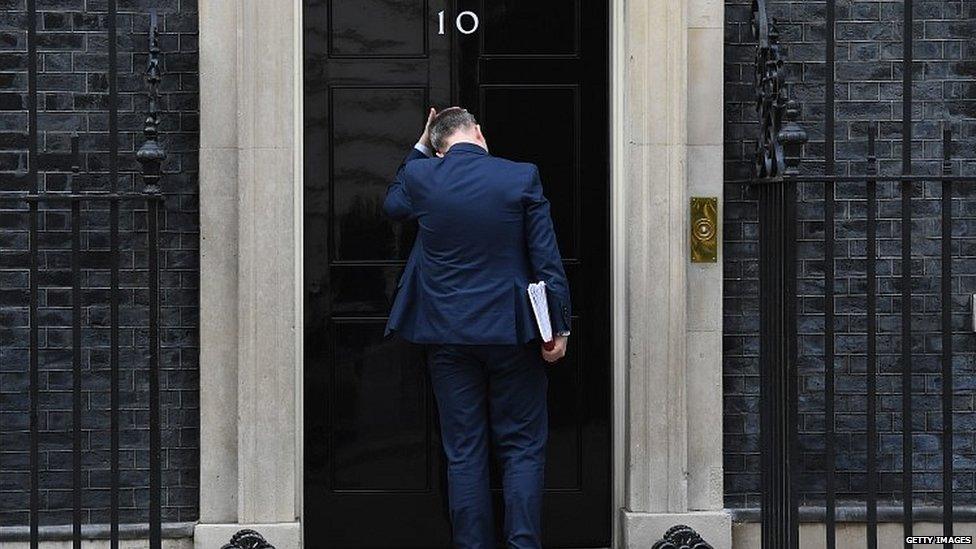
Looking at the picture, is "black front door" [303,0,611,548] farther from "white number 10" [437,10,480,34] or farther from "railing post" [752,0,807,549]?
"railing post" [752,0,807,549]

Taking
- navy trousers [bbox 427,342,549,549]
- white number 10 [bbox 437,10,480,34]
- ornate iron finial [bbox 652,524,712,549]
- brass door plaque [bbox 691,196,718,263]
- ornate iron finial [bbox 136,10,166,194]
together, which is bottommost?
ornate iron finial [bbox 652,524,712,549]

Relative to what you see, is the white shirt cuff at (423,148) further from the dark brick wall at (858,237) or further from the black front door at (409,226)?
the dark brick wall at (858,237)

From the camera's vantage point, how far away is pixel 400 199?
19.4 feet

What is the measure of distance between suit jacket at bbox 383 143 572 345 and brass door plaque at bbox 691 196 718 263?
0.83 m

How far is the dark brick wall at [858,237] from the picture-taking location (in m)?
6.45

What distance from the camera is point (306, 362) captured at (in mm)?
6484

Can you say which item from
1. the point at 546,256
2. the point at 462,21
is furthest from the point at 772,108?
the point at 462,21

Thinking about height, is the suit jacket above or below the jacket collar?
below

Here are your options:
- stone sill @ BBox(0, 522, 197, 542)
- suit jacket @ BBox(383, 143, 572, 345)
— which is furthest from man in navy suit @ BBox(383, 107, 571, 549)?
stone sill @ BBox(0, 522, 197, 542)

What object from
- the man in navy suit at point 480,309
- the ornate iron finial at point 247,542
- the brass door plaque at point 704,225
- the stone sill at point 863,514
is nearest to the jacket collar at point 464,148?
the man in navy suit at point 480,309

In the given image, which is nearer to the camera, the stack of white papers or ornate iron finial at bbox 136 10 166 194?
ornate iron finial at bbox 136 10 166 194

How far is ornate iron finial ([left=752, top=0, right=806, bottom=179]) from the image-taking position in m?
5.51

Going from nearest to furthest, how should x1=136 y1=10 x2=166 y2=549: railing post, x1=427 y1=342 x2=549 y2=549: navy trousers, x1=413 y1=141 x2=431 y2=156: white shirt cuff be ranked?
x1=136 y1=10 x2=166 y2=549: railing post < x1=427 y1=342 x2=549 y2=549: navy trousers < x1=413 y1=141 x2=431 y2=156: white shirt cuff

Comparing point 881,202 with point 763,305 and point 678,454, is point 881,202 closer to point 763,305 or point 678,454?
point 763,305
